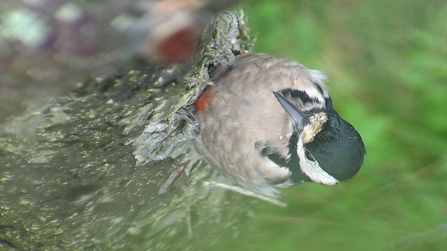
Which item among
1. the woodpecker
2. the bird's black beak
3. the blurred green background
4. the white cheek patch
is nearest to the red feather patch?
the woodpecker

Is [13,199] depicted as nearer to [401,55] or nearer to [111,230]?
[111,230]

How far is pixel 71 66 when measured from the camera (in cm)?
66

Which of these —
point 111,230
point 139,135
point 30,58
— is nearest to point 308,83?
point 139,135

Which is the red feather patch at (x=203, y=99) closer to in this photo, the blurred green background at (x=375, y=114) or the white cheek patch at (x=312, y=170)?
the white cheek patch at (x=312, y=170)

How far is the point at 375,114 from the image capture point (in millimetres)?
2012

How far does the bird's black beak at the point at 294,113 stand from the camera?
1.38m

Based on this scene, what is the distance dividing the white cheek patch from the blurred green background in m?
0.26

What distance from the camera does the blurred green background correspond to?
5.70ft

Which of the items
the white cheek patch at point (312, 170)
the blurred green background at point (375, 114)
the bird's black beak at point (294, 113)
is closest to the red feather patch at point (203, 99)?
the bird's black beak at point (294, 113)

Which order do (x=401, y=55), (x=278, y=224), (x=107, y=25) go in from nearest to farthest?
(x=107, y=25)
(x=278, y=224)
(x=401, y=55)

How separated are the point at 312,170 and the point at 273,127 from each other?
188mm

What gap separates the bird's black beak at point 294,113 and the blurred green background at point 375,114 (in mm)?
459

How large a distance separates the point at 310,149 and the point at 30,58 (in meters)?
0.96

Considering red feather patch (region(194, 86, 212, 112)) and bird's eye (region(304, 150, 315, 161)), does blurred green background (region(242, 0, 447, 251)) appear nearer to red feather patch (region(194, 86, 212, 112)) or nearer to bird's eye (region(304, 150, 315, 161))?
bird's eye (region(304, 150, 315, 161))
